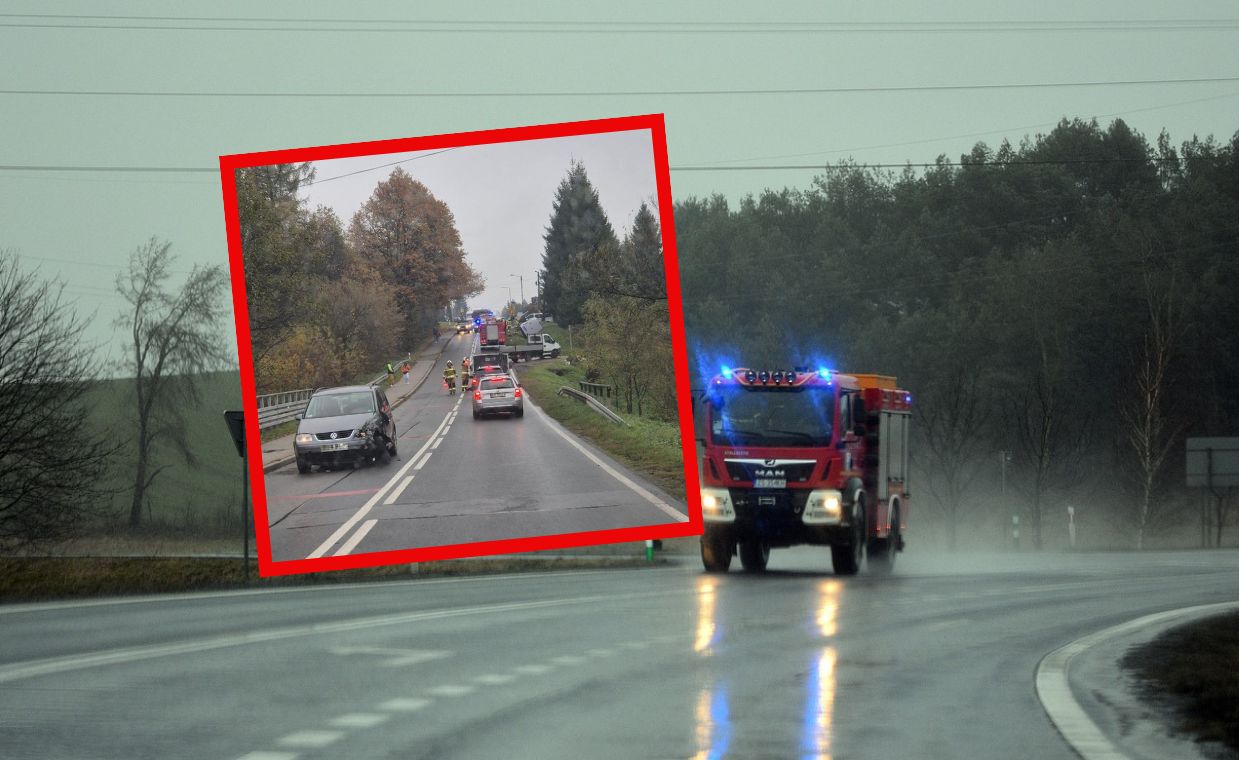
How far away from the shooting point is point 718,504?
71.3ft

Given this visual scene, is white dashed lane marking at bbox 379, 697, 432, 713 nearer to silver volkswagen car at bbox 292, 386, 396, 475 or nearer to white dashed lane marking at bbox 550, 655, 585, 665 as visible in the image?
white dashed lane marking at bbox 550, 655, 585, 665

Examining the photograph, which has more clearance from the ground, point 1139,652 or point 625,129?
point 625,129

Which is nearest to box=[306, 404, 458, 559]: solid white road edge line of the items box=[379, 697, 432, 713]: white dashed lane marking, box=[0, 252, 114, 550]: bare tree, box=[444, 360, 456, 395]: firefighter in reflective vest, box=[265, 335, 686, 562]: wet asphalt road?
box=[265, 335, 686, 562]: wet asphalt road

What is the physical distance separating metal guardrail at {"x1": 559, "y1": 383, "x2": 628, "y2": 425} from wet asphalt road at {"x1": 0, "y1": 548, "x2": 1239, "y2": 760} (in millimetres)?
1921

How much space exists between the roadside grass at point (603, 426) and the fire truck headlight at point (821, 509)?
7138 mm

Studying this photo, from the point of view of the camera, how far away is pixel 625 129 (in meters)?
13.5

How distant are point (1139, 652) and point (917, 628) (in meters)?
2.40

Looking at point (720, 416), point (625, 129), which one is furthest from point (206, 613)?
point (720, 416)

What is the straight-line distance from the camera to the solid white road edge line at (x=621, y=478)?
13641 mm

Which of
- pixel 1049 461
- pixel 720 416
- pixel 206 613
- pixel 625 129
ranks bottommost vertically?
pixel 1049 461

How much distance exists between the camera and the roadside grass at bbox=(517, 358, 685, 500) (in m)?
14.4

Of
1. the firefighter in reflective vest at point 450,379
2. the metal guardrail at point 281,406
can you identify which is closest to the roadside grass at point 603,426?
the firefighter in reflective vest at point 450,379

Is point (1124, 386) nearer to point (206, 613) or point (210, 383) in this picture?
point (210, 383)

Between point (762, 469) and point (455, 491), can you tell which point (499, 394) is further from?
point (762, 469)
